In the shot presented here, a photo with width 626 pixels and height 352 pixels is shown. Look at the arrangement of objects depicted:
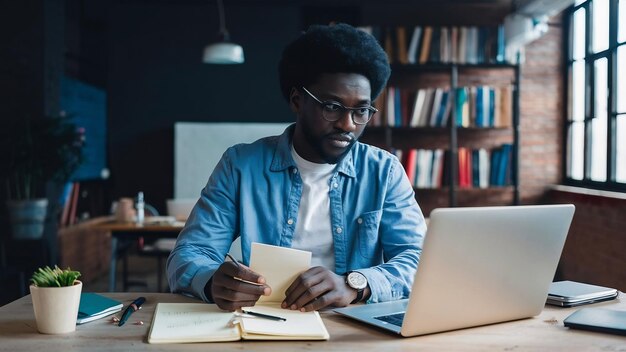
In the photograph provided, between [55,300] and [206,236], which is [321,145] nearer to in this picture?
[206,236]

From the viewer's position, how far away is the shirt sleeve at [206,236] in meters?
1.57

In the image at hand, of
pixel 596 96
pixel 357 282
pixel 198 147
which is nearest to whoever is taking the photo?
pixel 357 282

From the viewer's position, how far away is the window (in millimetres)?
4738

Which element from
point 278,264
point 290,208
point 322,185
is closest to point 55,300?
point 278,264

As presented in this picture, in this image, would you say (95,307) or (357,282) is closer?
(95,307)

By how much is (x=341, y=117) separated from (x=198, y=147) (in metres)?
5.41

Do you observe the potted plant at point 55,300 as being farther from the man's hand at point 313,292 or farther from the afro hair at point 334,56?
the afro hair at point 334,56

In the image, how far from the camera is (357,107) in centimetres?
171

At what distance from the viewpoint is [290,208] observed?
1.84 meters

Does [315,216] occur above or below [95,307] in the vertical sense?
above

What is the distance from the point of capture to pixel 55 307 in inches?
48.4

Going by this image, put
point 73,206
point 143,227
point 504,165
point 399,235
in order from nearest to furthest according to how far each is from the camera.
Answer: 1. point 399,235
2. point 143,227
3. point 73,206
4. point 504,165

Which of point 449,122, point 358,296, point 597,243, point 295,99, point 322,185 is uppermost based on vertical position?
point 449,122

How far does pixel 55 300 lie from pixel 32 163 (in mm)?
3549
